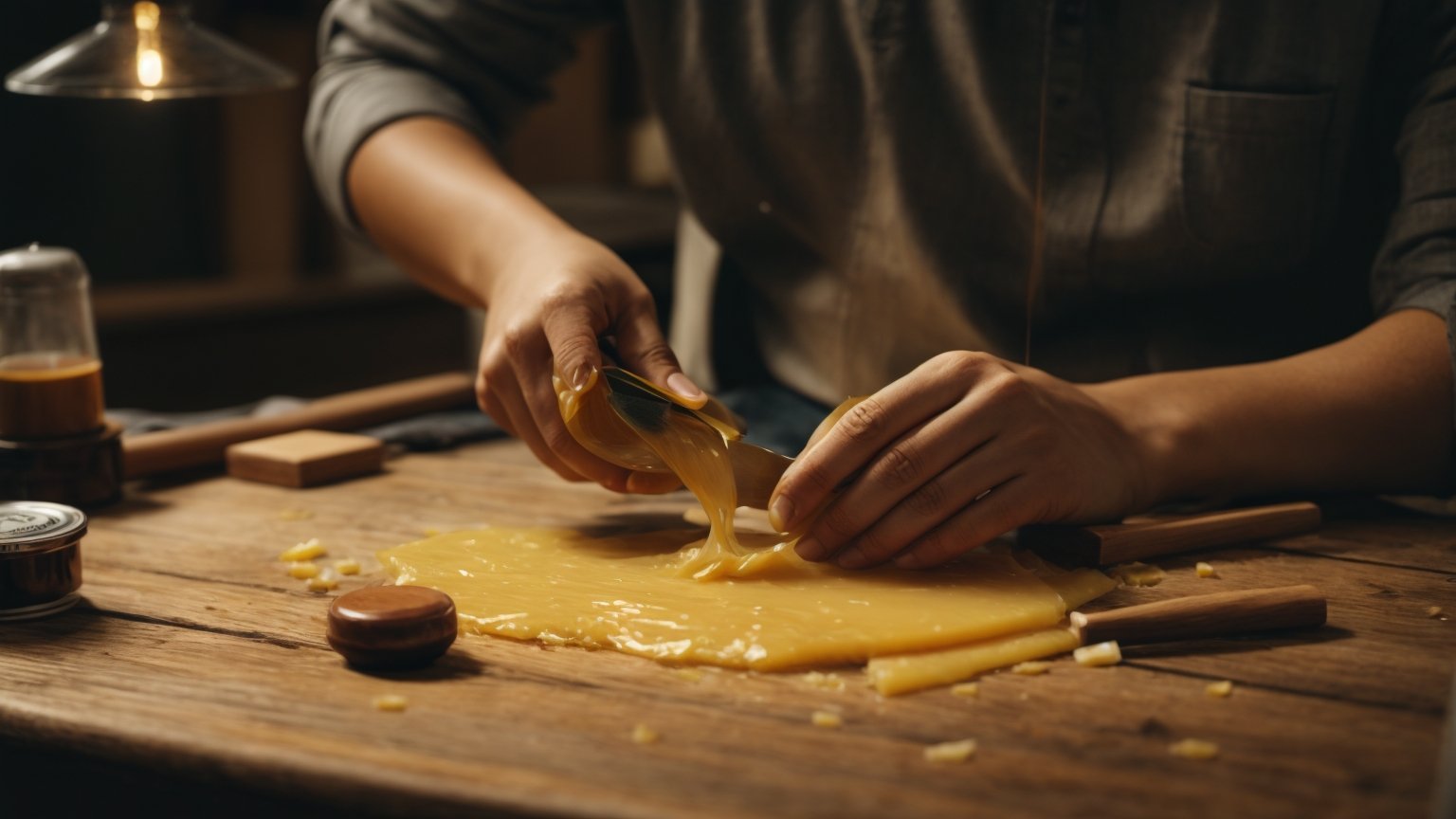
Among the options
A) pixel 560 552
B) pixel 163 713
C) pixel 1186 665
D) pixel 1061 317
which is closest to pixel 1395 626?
pixel 1186 665

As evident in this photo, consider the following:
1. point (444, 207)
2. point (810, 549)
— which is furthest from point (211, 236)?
point (810, 549)

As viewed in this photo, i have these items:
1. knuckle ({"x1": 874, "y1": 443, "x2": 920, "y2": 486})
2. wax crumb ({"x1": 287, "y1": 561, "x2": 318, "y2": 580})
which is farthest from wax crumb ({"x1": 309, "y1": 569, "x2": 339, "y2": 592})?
knuckle ({"x1": 874, "y1": 443, "x2": 920, "y2": 486})

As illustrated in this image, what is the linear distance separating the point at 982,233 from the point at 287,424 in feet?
3.20

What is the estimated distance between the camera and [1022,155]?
168 cm

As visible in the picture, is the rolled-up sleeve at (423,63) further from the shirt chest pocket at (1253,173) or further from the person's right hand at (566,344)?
the shirt chest pocket at (1253,173)

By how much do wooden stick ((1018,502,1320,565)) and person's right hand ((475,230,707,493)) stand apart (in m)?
0.39

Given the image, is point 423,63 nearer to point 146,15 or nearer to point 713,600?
point 146,15

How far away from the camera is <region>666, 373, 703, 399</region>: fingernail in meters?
1.33

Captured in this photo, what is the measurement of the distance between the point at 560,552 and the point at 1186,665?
62 cm

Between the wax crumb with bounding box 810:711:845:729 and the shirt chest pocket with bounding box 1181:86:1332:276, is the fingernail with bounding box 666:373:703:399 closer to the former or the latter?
the wax crumb with bounding box 810:711:845:729

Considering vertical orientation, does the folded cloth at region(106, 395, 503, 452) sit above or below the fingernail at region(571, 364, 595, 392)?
below

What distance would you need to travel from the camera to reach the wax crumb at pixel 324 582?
1253 millimetres

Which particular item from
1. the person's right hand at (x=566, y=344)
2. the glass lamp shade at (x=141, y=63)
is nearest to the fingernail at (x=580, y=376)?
the person's right hand at (x=566, y=344)

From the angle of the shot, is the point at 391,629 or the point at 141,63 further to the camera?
the point at 141,63
